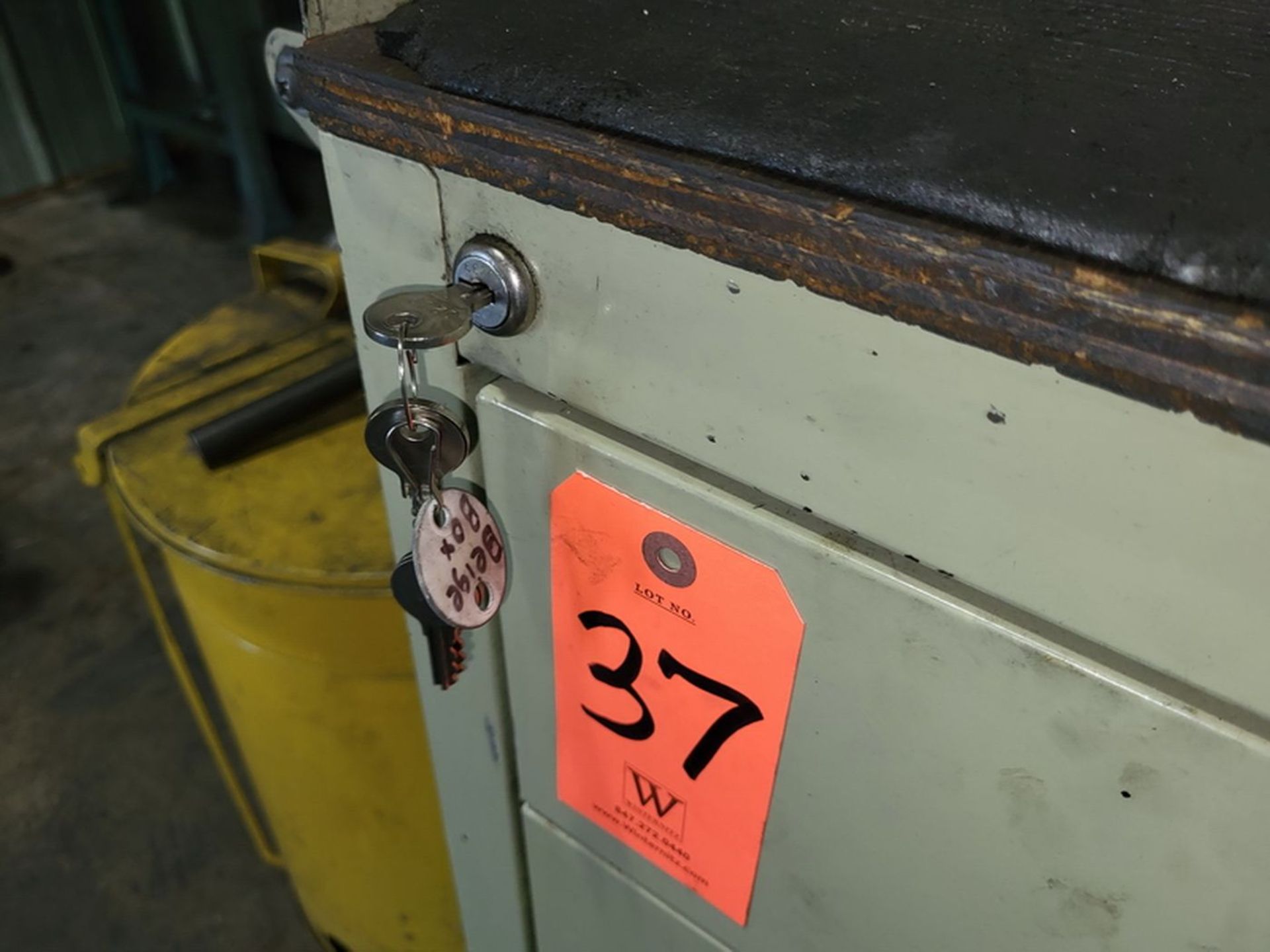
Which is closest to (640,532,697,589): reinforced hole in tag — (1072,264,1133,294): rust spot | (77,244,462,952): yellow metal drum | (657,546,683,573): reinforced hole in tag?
→ (657,546,683,573): reinforced hole in tag

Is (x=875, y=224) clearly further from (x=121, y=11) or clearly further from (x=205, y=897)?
(x=121, y=11)

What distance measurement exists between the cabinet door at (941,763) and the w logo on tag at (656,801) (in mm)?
57

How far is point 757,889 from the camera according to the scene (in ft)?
1.87

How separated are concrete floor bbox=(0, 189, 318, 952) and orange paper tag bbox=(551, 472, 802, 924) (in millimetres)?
995

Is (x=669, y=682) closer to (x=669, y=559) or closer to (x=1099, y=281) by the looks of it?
(x=669, y=559)

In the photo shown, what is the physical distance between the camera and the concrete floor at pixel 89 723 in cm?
140

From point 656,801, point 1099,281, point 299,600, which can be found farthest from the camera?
point 299,600

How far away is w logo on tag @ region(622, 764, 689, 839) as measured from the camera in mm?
585

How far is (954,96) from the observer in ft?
1.23

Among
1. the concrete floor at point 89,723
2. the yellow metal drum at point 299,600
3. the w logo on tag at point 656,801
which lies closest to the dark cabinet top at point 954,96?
the w logo on tag at point 656,801

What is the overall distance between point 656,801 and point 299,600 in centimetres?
42

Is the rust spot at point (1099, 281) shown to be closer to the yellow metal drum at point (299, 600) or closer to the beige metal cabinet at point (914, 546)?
the beige metal cabinet at point (914, 546)

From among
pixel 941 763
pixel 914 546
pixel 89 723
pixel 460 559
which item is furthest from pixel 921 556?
pixel 89 723

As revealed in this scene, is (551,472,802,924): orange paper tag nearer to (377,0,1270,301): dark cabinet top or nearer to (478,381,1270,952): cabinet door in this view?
(478,381,1270,952): cabinet door
